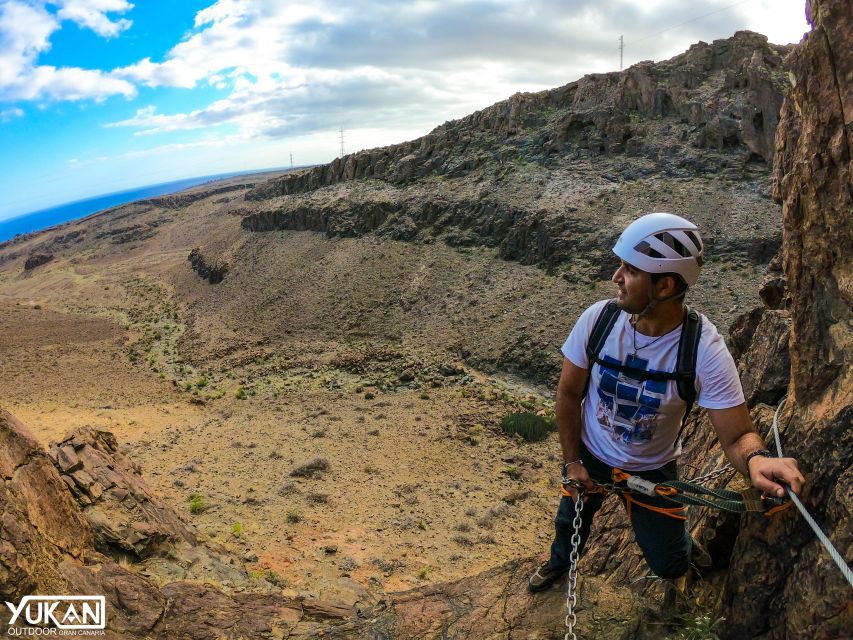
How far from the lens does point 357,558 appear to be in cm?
1158

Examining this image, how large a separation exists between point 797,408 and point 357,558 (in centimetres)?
950

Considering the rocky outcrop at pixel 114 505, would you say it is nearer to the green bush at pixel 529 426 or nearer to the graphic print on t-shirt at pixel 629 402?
the graphic print on t-shirt at pixel 629 402

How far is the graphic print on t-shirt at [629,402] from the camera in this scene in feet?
12.7

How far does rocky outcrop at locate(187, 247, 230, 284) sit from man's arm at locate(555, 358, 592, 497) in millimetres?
47131

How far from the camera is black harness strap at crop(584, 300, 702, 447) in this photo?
3721 mm

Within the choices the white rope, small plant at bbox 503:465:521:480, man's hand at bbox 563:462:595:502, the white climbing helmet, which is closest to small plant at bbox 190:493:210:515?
small plant at bbox 503:465:521:480

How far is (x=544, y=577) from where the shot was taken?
5141mm

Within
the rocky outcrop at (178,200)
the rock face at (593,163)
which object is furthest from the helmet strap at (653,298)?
the rocky outcrop at (178,200)

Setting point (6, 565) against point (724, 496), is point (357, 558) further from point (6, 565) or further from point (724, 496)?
point (724, 496)

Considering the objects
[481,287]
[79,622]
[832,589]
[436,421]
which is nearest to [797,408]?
[832,589]

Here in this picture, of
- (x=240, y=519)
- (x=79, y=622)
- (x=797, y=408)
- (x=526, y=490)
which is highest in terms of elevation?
(x=797, y=408)

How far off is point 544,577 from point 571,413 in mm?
1798

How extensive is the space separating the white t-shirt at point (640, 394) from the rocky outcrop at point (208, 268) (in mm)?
47364

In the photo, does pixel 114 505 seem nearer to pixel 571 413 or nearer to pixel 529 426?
pixel 571 413
